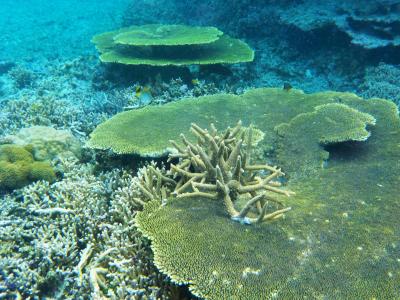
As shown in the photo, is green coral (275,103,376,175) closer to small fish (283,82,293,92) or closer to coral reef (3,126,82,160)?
small fish (283,82,293,92)

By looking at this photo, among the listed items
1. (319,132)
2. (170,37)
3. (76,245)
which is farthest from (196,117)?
(170,37)

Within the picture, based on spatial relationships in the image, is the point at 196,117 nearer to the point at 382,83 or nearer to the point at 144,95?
the point at 144,95

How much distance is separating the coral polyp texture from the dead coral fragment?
500cm

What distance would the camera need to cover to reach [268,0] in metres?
11.9

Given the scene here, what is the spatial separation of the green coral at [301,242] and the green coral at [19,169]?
2.10 metres

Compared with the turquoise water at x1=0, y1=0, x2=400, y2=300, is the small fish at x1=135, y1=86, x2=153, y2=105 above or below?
below

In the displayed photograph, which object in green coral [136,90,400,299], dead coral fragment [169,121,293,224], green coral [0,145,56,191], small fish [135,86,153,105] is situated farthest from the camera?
A: small fish [135,86,153,105]

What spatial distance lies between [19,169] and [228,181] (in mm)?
2947

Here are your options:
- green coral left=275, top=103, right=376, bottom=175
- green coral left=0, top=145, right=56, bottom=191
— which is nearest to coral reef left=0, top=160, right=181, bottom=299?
green coral left=0, top=145, right=56, bottom=191

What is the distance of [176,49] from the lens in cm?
877

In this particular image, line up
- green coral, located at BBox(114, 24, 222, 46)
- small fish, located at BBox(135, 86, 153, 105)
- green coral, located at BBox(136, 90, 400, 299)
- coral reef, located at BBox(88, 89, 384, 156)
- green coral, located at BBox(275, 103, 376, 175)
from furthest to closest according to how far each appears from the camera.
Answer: green coral, located at BBox(114, 24, 222, 46) → small fish, located at BBox(135, 86, 153, 105) → coral reef, located at BBox(88, 89, 384, 156) → green coral, located at BBox(275, 103, 376, 175) → green coral, located at BBox(136, 90, 400, 299)

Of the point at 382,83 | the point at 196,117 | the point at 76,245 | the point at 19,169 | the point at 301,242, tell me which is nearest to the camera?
the point at 301,242

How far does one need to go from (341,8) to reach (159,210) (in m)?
9.92

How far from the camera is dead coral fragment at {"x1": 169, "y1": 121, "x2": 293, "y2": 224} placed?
3137 millimetres
